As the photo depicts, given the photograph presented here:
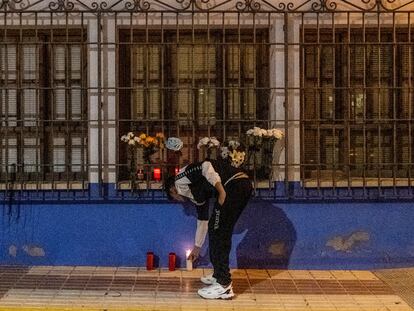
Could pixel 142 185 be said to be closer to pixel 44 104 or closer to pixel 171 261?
pixel 171 261

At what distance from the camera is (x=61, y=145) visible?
10.2 metres

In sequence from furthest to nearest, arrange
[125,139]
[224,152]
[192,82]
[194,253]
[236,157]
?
[192,82] → [125,139] → [224,152] → [236,157] → [194,253]

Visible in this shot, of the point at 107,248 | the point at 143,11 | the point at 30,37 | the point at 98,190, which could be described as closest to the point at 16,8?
the point at 30,37

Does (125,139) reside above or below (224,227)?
above

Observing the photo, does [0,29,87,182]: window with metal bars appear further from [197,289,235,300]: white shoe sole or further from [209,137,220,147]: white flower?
[197,289,235,300]: white shoe sole

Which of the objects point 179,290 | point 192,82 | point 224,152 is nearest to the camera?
point 179,290

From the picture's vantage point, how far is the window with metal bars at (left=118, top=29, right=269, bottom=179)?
10203mm

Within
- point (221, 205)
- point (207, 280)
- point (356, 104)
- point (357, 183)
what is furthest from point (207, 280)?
point (356, 104)

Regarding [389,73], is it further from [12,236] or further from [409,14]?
[12,236]

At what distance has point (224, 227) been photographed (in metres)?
8.41

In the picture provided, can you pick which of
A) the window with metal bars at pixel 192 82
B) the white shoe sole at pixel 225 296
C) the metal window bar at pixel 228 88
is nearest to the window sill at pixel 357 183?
the metal window bar at pixel 228 88

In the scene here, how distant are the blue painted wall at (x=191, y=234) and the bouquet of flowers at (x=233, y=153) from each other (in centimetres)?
71

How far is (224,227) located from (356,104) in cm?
299

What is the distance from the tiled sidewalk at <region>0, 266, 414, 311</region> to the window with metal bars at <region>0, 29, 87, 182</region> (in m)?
1.45
